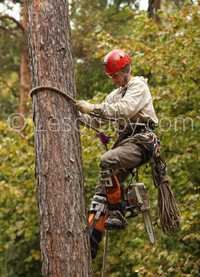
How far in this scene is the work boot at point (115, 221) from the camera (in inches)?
181

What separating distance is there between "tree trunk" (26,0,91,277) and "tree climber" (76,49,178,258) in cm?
43

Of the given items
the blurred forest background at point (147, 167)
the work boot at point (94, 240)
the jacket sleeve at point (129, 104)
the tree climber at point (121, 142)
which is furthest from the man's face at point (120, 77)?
the blurred forest background at point (147, 167)

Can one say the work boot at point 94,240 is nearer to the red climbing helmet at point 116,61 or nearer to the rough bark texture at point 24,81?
the red climbing helmet at point 116,61

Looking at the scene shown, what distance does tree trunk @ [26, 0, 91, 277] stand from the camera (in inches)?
155

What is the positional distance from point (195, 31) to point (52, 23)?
14.6 ft

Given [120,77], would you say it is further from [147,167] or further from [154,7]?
[154,7]

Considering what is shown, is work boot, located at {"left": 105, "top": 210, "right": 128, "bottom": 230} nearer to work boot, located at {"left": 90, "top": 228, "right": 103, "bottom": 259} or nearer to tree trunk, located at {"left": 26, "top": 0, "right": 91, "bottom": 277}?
Answer: work boot, located at {"left": 90, "top": 228, "right": 103, "bottom": 259}

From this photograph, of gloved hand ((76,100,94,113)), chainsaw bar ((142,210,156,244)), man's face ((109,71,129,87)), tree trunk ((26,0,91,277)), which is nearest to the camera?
tree trunk ((26,0,91,277))

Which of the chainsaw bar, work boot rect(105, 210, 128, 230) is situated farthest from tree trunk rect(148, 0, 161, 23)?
work boot rect(105, 210, 128, 230)

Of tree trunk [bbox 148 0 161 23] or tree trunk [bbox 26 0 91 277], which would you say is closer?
tree trunk [bbox 26 0 91 277]

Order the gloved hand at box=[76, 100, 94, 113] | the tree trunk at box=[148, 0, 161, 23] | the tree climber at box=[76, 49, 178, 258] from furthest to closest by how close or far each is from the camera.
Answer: the tree trunk at box=[148, 0, 161, 23], the tree climber at box=[76, 49, 178, 258], the gloved hand at box=[76, 100, 94, 113]

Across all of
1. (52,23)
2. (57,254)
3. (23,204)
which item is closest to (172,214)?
(57,254)

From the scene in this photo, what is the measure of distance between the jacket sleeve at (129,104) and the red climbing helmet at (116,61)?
7.3 inches

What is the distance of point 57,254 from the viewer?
3918 millimetres
